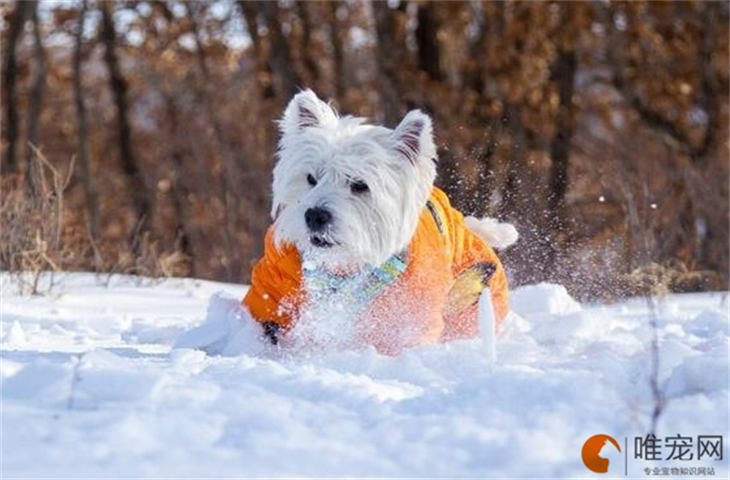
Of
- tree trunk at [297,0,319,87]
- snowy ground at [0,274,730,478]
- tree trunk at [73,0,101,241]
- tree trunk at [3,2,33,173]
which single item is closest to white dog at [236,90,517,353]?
snowy ground at [0,274,730,478]

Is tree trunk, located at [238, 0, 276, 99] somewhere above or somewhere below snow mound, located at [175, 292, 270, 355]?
above

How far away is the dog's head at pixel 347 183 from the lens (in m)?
5.44

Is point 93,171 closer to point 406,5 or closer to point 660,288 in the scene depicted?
point 406,5

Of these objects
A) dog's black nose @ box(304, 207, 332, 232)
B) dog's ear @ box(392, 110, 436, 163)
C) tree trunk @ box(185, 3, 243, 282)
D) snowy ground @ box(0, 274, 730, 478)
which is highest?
tree trunk @ box(185, 3, 243, 282)

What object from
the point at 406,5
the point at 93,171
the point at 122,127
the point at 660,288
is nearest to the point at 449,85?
the point at 406,5

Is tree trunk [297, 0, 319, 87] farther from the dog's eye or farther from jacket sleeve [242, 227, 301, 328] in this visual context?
the dog's eye

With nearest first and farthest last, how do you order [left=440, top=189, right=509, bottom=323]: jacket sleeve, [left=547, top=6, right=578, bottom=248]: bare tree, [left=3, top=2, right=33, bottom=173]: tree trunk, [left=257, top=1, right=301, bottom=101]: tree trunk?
[left=440, top=189, right=509, bottom=323]: jacket sleeve < [left=257, top=1, right=301, bottom=101]: tree trunk < [left=547, top=6, right=578, bottom=248]: bare tree < [left=3, top=2, right=33, bottom=173]: tree trunk

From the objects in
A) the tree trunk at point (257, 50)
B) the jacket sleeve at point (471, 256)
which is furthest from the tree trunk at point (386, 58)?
the jacket sleeve at point (471, 256)

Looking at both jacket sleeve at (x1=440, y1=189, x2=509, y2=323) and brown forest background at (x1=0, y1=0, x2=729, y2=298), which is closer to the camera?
jacket sleeve at (x1=440, y1=189, x2=509, y2=323)

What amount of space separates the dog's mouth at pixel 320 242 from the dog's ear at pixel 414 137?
1.85ft

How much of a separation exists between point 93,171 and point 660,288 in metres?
22.3

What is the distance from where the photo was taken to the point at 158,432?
350 centimetres

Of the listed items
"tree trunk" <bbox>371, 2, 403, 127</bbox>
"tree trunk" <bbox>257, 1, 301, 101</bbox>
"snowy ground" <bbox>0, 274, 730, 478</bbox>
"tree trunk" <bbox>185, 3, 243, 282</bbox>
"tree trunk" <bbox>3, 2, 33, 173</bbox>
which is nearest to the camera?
"snowy ground" <bbox>0, 274, 730, 478</bbox>

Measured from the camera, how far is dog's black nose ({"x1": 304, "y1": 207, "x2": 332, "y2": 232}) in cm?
538
